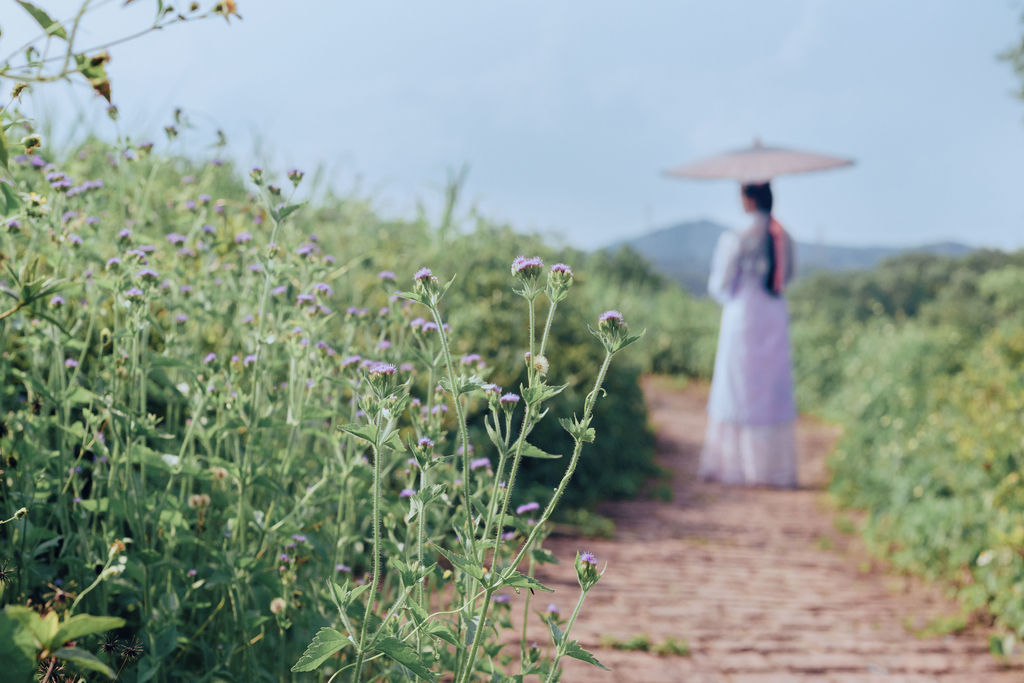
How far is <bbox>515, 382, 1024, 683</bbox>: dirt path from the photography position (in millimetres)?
3158

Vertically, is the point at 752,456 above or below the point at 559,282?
below

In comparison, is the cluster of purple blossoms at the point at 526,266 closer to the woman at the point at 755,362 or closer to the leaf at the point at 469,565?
the leaf at the point at 469,565

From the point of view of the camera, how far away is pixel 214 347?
10.4 feet

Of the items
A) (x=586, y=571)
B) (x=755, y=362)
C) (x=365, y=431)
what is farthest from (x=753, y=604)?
(x=755, y=362)

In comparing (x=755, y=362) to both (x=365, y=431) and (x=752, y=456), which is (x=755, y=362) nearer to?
(x=752, y=456)

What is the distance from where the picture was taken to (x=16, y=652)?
100cm

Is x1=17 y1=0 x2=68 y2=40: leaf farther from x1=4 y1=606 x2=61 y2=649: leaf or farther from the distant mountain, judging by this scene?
the distant mountain

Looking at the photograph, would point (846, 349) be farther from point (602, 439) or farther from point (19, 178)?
point (19, 178)

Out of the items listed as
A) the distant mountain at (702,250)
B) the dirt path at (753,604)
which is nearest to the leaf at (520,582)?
the dirt path at (753,604)

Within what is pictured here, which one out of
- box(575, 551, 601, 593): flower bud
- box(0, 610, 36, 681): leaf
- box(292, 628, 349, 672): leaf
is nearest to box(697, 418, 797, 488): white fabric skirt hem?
box(575, 551, 601, 593): flower bud

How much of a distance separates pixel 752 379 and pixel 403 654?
643 centimetres

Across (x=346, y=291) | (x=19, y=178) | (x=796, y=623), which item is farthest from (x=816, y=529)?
(x=19, y=178)

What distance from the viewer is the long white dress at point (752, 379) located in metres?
7.15

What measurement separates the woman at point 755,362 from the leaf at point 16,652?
681cm
